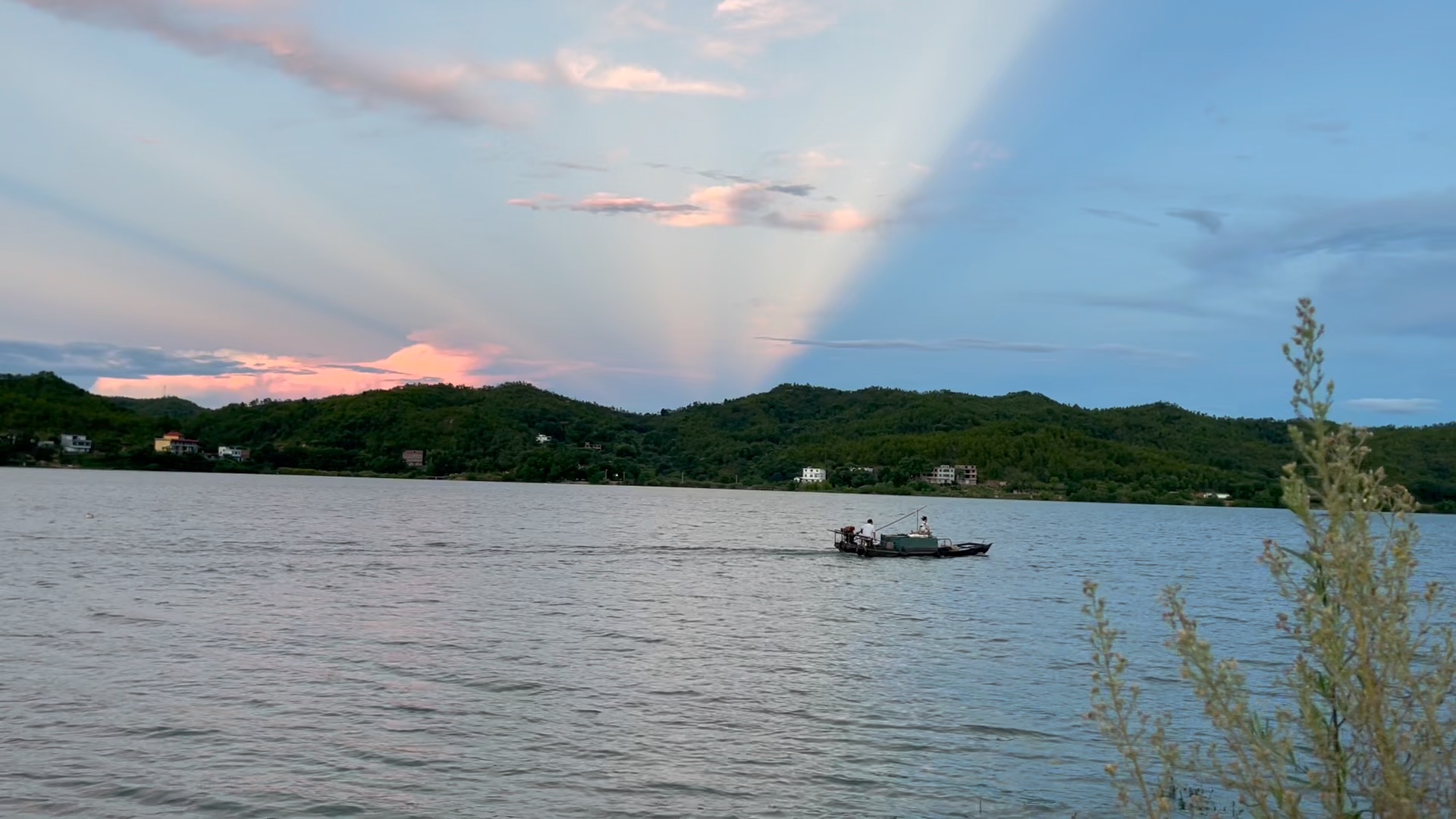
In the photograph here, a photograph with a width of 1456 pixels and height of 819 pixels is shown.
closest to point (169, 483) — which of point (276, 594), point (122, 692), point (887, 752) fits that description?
point (276, 594)

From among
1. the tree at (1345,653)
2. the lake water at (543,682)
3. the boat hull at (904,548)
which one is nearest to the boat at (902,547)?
the boat hull at (904,548)

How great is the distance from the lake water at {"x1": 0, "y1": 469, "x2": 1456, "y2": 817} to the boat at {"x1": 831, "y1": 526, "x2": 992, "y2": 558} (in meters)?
4.94

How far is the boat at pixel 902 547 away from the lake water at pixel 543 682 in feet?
16.2

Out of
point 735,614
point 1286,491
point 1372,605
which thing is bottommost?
point 735,614

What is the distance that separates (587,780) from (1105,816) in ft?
29.2

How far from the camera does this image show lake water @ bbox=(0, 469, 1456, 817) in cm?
1900

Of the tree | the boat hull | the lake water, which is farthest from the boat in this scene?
the tree

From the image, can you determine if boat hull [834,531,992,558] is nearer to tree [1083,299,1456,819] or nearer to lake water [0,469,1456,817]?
lake water [0,469,1456,817]

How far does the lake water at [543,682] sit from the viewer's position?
62.3 feet

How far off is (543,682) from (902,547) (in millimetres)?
52005

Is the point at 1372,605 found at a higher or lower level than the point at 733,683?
higher

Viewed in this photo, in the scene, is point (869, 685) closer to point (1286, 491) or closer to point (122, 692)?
point (122, 692)

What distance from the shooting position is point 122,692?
25.4 m

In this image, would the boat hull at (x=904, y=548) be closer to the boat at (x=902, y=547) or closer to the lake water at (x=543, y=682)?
the boat at (x=902, y=547)
